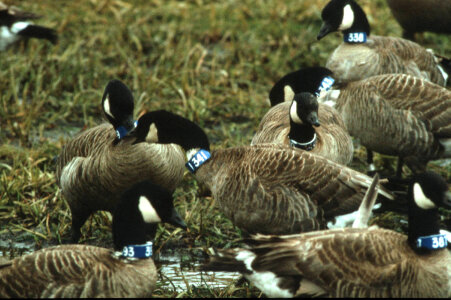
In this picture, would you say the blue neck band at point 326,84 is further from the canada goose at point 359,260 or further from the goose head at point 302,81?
the canada goose at point 359,260

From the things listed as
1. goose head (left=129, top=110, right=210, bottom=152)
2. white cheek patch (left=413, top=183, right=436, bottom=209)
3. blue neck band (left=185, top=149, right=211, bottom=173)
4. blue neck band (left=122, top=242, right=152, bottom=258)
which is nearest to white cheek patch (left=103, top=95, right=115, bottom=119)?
goose head (left=129, top=110, right=210, bottom=152)

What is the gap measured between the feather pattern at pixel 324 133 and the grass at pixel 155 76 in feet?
2.85

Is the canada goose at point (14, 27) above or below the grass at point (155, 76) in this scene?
above

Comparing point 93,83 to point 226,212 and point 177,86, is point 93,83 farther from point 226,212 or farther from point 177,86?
point 226,212

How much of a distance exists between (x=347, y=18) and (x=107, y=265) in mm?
5089

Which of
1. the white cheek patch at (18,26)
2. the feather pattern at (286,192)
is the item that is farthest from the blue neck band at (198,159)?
the white cheek patch at (18,26)

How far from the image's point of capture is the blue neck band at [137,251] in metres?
5.30

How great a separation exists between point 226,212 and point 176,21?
622 cm

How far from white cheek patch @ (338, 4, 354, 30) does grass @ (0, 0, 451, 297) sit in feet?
4.51

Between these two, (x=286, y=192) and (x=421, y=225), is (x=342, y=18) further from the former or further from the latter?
(x=421, y=225)

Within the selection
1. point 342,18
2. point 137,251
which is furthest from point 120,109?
point 342,18

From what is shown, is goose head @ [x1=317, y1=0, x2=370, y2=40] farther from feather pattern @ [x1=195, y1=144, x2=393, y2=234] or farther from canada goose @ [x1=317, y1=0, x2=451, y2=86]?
feather pattern @ [x1=195, y1=144, x2=393, y2=234]

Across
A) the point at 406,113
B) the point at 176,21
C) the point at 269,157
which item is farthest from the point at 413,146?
the point at 176,21

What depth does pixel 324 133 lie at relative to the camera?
7203 mm
